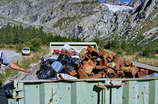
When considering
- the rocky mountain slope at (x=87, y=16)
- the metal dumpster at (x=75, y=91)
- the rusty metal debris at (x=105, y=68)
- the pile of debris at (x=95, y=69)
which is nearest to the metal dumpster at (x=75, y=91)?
the metal dumpster at (x=75, y=91)

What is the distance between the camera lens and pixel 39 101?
436 cm

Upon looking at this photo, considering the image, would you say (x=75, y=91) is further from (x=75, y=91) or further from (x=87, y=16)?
(x=87, y=16)

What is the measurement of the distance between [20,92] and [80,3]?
242 feet

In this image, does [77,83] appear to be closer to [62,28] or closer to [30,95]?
[30,95]

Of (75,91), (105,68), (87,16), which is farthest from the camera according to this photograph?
(87,16)

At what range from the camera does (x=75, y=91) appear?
4.38 m

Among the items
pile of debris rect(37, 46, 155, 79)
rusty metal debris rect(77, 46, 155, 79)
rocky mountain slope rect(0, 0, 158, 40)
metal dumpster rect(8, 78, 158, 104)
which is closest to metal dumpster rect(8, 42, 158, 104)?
metal dumpster rect(8, 78, 158, 104)

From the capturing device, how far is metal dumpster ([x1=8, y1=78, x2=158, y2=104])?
14.2 feet

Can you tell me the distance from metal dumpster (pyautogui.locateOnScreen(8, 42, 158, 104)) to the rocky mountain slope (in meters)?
35.9

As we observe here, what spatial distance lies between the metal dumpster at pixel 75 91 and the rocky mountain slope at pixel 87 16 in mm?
35890

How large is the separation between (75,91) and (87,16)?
208 ft

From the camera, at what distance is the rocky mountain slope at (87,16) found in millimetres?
50219

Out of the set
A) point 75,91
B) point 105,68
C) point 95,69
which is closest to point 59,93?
point 75,91

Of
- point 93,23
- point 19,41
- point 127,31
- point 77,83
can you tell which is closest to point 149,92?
point 77,83
